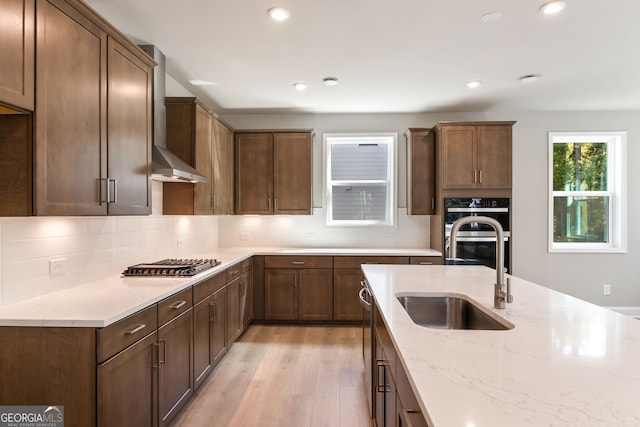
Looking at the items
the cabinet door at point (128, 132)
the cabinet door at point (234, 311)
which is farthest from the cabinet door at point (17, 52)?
the cabinet door at point (234, 311)

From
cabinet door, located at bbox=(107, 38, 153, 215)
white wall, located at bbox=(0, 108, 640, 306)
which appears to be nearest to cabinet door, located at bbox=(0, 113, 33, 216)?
cabinet door, located at bbox=(107, 38, 153, 215)

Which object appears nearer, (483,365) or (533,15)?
(483,365)

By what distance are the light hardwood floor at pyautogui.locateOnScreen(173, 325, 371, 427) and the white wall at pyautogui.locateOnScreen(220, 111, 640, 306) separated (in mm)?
1451

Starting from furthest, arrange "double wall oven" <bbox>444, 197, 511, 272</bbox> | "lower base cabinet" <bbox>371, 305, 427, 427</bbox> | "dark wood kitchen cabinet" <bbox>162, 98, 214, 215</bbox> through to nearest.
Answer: "double wall oven" <bbox>444, 197, 511, 272</bbox> → "dark wood kitchen cabinet" <bbox>162, 98, 214, 215</bbox> → "lower base cabinet" <bbox>371, 305, 427, 427</bbox>

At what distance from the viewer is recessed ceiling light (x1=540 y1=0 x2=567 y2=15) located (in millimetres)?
2188

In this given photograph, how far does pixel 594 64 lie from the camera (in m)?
3.13

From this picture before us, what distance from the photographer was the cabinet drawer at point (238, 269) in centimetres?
333

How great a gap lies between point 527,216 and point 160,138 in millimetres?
4469

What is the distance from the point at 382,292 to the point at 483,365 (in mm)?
929

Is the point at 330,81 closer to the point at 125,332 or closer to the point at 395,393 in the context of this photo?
the point at 125,332

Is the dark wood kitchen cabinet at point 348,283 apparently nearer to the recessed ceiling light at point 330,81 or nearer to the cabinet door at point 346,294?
the cabinet door at point 346,294

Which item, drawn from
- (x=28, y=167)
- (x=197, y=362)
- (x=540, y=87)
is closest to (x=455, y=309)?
(x=197, y=362)

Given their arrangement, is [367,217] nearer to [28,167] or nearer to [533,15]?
[533,15]

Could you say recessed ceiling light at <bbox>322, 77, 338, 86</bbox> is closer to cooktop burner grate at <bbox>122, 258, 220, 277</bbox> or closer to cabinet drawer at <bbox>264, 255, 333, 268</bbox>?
cabinet drawer at <bbox>264, 255, 333, 268</bbox>
